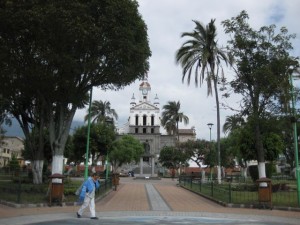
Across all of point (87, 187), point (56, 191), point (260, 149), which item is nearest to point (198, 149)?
point (260, 149)

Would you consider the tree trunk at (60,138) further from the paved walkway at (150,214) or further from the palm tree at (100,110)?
the palm tree at (100,110)

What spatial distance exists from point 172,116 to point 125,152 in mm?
19757

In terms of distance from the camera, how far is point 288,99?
62.0 ft

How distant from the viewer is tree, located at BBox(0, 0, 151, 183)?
16.4 m

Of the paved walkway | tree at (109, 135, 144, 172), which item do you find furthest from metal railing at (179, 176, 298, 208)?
tree at (109, 135, 144, 172)

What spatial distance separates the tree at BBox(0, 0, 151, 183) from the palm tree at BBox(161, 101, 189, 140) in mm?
65788

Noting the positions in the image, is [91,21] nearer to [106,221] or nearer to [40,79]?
[40,79]

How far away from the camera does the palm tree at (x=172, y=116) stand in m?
Answer: 87.2

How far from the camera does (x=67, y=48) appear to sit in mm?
17859


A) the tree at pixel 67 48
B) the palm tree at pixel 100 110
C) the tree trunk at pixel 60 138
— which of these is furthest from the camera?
the palm tree at pixel 100 110

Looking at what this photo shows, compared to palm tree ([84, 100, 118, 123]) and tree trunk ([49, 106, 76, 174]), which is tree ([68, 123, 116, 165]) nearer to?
tree trunk ([49, 106, 76, 174])

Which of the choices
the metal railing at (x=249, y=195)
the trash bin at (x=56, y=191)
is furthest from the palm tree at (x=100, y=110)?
the trash bin at (x=56, y=191)

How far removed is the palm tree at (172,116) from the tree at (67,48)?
216 ft

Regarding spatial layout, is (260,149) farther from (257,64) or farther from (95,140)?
(95,140)
